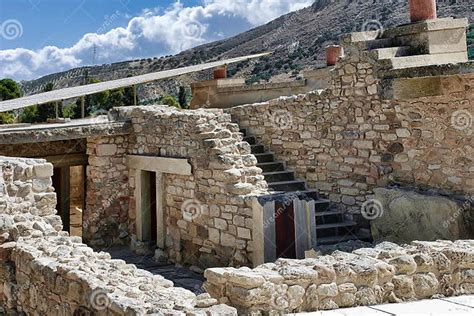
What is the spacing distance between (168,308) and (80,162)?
9.29 m

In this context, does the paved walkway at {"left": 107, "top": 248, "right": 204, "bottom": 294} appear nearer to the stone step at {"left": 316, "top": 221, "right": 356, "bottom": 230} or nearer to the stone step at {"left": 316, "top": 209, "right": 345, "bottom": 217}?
the stone step at {"left": 316, "top": 221, "right": 356, "bottom": 230}

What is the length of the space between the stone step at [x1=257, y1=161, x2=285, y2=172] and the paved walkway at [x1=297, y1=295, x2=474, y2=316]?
641cm

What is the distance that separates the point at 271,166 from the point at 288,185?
63cm

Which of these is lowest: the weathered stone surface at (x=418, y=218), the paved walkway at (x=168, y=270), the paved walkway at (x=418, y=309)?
the paved walkway at (x=168, y=270)

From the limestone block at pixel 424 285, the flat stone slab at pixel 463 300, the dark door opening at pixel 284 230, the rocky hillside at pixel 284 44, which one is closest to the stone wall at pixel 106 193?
the dark door opening at pixel 284 230

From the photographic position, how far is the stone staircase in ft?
31.2

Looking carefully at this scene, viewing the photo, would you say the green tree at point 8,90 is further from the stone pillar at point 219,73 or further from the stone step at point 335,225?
the stone step at point 335,225

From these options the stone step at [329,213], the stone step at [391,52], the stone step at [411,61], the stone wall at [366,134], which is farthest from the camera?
the stone step at [329,213]

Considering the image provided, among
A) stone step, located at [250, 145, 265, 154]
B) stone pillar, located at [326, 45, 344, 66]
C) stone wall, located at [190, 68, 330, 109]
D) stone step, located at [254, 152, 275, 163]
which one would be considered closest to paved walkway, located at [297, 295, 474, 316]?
stone step, located at [254, 152, 275, 163]

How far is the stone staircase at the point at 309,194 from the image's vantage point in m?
9.52

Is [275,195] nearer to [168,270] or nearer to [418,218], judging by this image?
[418,218]

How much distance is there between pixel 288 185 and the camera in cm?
1070

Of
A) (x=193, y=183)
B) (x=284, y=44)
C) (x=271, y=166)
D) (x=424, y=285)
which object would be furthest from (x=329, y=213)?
(x=284, y=44)

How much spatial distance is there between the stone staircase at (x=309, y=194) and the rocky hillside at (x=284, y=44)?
1764 centimetres
